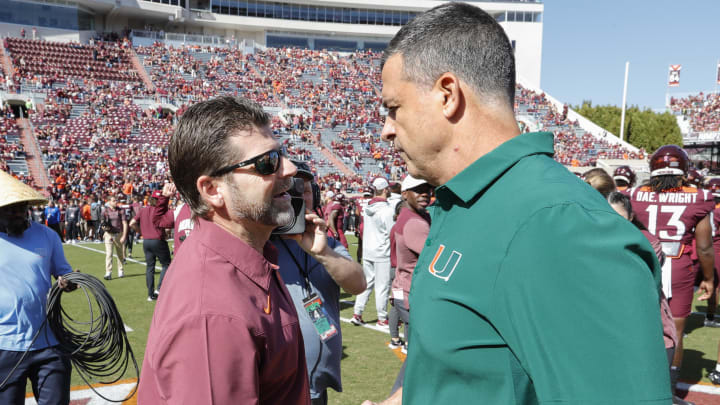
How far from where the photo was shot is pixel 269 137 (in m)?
1.87

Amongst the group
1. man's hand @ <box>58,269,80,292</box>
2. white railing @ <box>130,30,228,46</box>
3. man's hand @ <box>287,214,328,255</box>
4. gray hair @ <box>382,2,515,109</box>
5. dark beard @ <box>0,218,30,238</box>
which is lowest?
man's hand @ <box>58,269,80,292</box>

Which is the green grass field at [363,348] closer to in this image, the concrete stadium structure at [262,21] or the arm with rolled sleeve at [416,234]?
the arm with rolled sleeve at [416,234]

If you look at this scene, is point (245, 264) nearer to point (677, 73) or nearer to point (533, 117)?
point (533, 117)

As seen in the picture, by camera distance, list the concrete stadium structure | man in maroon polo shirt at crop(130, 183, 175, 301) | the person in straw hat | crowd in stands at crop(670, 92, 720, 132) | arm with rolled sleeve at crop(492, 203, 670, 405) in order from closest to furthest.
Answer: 1. arm with rolled sleeve at crop(492, 203, 670, 405)
2. the person in straw hat
3. man in maroon polo shirt at crop(130, 183, 175, 301)
4. the concrete stadium structure
5. crowd in stands at crop(670, 92, 720, 132)

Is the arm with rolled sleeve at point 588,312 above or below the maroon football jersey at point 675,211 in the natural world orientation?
above

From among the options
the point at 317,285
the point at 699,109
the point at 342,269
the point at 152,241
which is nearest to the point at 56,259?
the point at 317,285

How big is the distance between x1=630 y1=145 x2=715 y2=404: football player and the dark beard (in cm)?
552

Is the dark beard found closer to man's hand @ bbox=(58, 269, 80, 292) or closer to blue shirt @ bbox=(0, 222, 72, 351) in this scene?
blue shirt @ bbox=(0, 222, 72, 351)

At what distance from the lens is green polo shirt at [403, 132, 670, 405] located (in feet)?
2.92

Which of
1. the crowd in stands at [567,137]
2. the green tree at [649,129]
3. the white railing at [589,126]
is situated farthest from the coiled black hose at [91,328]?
the green tree at [649,129]

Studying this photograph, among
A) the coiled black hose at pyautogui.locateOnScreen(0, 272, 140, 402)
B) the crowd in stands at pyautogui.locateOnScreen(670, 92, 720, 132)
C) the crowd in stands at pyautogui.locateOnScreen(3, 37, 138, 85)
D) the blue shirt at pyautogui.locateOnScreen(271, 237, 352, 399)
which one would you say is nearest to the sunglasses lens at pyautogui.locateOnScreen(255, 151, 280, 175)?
the blue shirt at pyautogui.locateOnScreen(271, 237, 352, 399)

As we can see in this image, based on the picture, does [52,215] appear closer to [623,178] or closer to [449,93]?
[623,178]

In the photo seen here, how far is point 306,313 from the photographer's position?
2949 millimetres

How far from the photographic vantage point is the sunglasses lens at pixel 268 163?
182 cm
